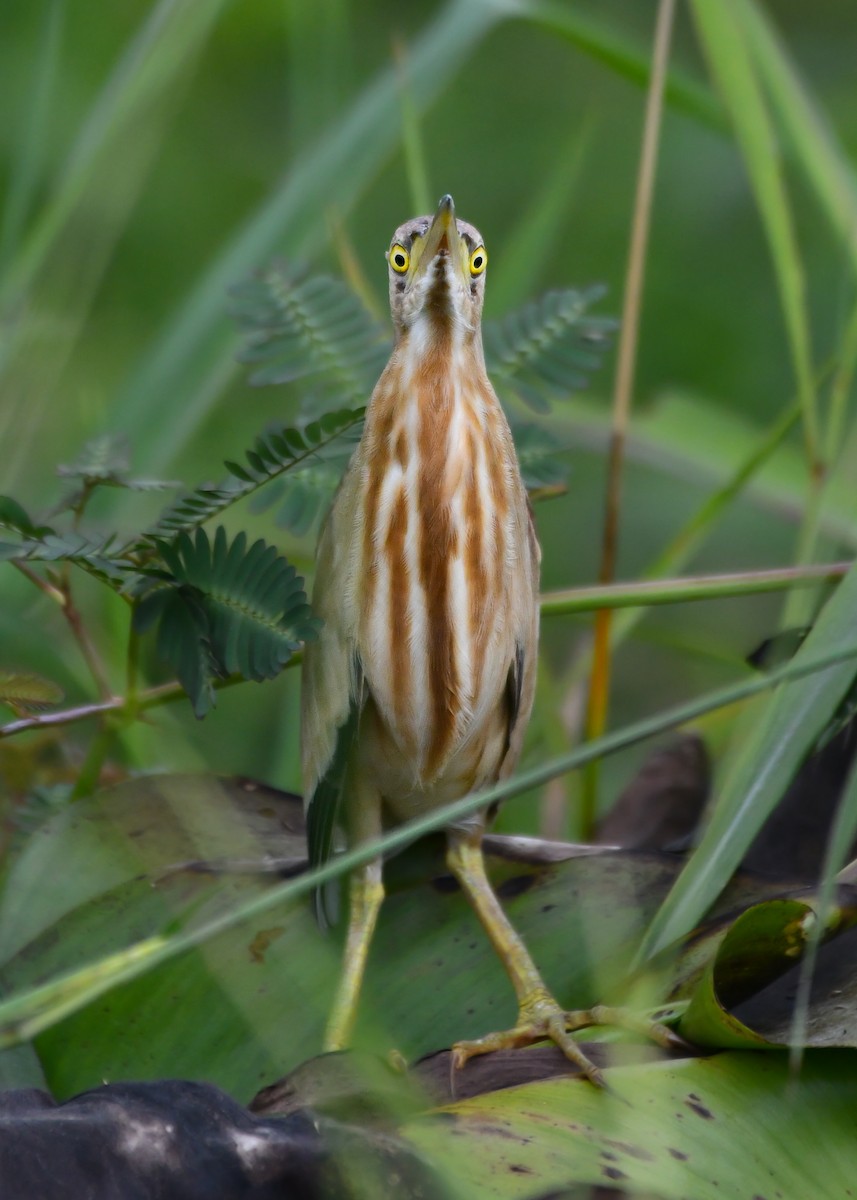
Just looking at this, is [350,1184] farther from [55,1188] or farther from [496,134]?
[496,134]

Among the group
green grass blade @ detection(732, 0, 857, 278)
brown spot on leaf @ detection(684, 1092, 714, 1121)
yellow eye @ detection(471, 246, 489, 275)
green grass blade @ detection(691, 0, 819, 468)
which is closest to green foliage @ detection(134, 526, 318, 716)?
yellow eye @ detection(471, 246, 489, 275)

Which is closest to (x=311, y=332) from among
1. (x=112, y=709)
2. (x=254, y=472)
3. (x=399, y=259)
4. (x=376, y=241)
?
(x=399, y=259)

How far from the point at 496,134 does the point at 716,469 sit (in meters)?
1.65

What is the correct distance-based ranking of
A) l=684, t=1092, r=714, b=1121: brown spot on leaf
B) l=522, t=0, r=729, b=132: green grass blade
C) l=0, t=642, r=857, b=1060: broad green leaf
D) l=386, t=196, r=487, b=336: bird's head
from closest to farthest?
l=0, t=642, r=857, b=1060: broad green leaf, l=684, t=1092, r=714, b=1121: brown spot on leaf, l=386, t=196, r=487, b=336: bird's head, l=522, t=0, r=729, b=132: green grass blade

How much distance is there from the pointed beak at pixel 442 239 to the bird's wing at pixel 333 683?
0.17m

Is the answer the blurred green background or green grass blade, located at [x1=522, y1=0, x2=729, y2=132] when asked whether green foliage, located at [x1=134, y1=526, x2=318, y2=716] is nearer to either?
the blurred green background

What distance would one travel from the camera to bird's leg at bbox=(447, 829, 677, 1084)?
0.97 meters

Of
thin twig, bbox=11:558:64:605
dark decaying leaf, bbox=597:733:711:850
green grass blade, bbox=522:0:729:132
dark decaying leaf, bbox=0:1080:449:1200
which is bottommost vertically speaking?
dark decaying leaf, bbox=0:1080:449:1200

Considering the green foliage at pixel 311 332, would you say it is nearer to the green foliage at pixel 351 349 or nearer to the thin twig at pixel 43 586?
the green foliage at pixel 351 349

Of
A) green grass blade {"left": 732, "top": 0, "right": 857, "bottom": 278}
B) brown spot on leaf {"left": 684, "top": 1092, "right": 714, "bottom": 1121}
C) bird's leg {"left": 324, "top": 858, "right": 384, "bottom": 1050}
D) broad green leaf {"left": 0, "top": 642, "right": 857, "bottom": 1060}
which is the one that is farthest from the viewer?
green grass blade {"left": 732, "top": 0, "right": 857, "bottom": 278}

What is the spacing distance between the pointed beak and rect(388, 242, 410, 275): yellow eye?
3 cm

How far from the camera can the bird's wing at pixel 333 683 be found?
1175 mm

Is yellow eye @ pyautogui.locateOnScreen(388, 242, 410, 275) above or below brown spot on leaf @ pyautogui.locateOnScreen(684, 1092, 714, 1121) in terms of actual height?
above

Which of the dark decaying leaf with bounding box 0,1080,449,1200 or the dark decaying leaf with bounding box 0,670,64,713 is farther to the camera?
the dark decaying leaf with bounding box 0,670,64,713
